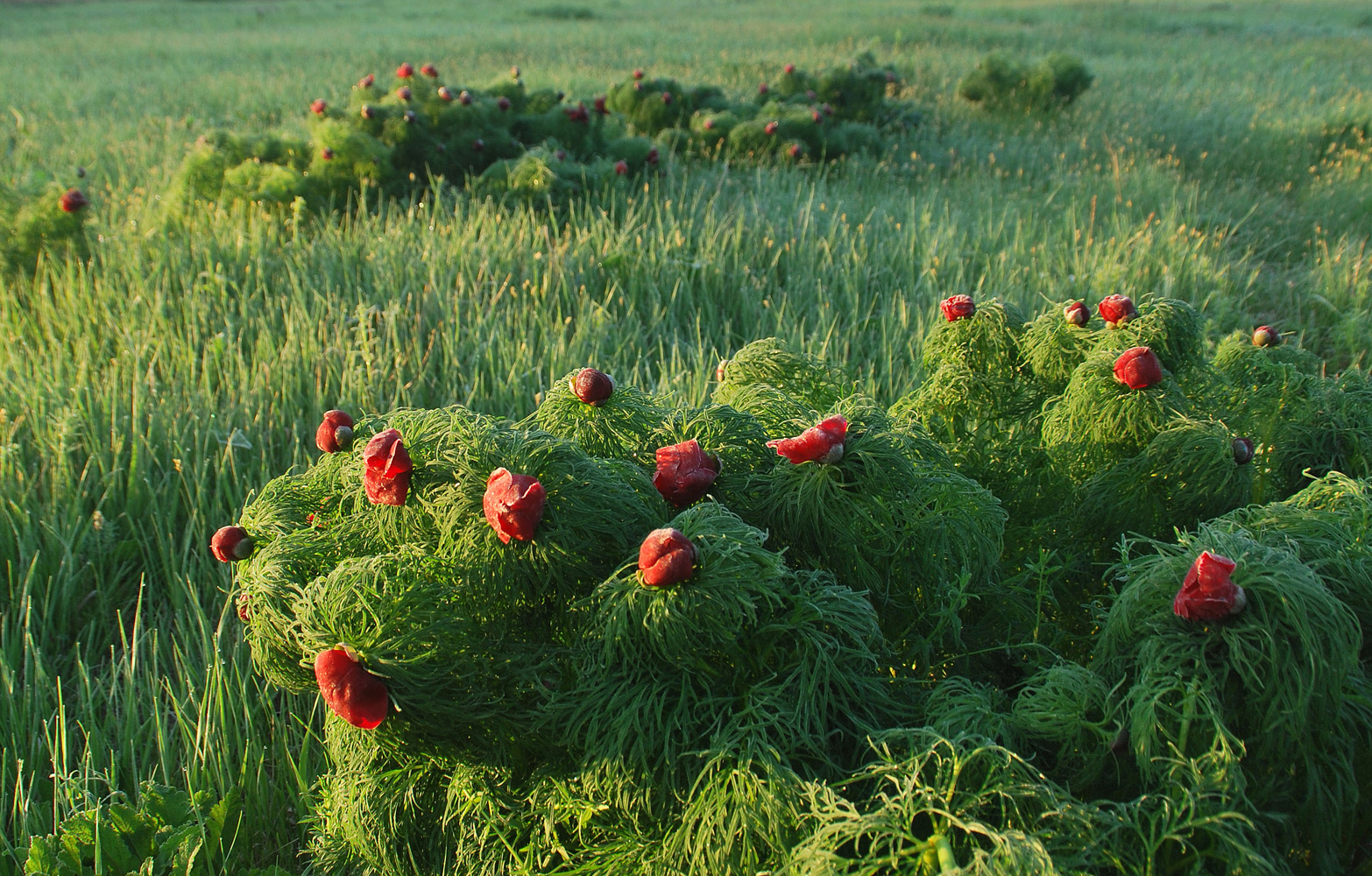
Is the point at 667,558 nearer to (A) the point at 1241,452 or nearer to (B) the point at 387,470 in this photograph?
(B) the point at 387,470

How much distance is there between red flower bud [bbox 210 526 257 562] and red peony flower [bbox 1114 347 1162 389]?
5.00ft

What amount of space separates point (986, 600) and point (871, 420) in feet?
1.36

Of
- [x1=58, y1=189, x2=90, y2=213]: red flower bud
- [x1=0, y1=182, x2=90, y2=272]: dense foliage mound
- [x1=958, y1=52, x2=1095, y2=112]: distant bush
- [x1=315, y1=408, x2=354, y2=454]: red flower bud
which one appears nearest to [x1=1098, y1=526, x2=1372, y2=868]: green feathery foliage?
[x1=315, y1=408, x2=354, y2=454]: red flower bud

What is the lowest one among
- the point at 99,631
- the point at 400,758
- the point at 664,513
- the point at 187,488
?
the point at 99,631

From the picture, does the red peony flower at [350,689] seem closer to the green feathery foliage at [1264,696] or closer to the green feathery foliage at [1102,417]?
the green feathery foliage at [1264,696]

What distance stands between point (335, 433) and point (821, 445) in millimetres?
792

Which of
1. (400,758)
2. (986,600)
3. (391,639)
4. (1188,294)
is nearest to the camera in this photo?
(391,639)

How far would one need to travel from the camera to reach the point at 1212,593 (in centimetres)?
100

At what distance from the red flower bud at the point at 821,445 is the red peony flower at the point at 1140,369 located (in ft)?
2.11

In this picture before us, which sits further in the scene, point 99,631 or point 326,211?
point 326,211

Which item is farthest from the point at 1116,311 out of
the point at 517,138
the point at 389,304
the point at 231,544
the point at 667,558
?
the point at 517,138

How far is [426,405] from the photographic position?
3.29 meters

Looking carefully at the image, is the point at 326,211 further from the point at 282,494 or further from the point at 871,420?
the point at 871,420

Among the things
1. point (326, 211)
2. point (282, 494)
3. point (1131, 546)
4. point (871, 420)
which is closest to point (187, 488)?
point (282, 494)
